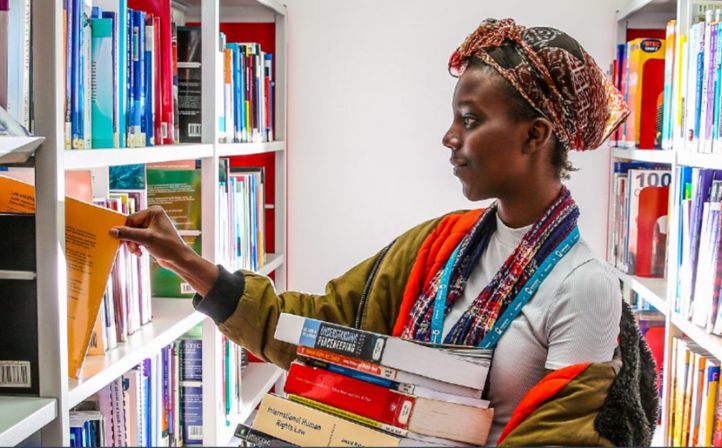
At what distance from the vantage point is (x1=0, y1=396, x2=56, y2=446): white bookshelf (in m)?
1.27

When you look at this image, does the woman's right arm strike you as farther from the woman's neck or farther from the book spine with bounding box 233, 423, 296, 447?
the book spine with bounding box 233, 423, 296, 447

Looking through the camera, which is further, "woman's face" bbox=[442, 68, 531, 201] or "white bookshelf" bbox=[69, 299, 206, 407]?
"white bookshelf" bbox=[69, 299, 206, 407]

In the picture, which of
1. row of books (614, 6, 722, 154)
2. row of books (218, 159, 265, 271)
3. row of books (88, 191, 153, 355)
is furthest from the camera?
row of books (218, 159, 265, 271)

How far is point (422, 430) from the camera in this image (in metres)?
1.13

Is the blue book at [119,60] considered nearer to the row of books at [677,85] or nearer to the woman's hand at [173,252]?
the woman's hand at [173,252]

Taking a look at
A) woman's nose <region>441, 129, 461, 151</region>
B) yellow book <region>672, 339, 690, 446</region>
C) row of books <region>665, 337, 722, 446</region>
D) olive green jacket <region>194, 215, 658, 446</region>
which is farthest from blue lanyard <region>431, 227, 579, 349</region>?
A: yellow book <region>672, 339, 690, 446</region>

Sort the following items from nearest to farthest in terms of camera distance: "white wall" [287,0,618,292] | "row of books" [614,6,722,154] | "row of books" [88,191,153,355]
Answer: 1. "row of books" [88,191,153,355]
2. "row of books" [614,6,722,154]
3. "white wall" [287,0,618,292]

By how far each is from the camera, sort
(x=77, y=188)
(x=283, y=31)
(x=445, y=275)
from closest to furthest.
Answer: (x=445, y=275) → (x=77, y=188) → (x=283, y=31)

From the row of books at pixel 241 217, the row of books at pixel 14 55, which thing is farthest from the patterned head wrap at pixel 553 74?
the row of books at pixel 241 217

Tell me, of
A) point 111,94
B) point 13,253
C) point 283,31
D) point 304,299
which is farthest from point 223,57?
point 13,253

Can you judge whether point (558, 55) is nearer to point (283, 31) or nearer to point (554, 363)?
point (554, 363)

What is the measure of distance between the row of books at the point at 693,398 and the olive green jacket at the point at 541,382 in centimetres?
90

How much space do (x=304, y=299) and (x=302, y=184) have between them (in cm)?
175

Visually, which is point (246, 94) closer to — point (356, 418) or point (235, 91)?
point (235, 91)
